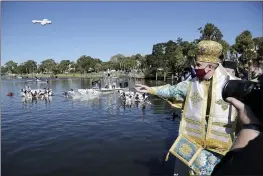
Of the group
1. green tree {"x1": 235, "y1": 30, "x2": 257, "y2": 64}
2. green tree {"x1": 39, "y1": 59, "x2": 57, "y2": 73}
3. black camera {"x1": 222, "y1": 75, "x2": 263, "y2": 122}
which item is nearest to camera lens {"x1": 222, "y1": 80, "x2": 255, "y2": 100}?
black camera {"x1": 222, "y1": 75, "x2": 263, "y2": 122}

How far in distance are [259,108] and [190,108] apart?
2143 mm

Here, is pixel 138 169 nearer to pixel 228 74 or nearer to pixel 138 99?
pixel 228 74

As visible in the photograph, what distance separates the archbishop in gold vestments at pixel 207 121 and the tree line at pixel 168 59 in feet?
1.53

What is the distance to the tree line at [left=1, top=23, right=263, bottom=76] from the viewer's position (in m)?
45.9

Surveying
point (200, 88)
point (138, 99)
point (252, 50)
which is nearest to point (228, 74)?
point (200, 88)

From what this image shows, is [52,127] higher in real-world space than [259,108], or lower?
lower

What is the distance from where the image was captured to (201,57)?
3656mm

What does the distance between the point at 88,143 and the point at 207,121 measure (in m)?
10.4

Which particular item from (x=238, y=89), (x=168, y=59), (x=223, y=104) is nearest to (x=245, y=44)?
(x=168, y=59)

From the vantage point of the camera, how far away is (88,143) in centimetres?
1334

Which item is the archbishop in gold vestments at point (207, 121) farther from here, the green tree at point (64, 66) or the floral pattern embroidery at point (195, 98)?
the green tree at point (64, 66)

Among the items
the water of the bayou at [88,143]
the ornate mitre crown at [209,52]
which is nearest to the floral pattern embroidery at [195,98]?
the ornate mitre crown at [209,52]

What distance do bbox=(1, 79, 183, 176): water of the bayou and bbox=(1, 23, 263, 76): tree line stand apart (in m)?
4.45

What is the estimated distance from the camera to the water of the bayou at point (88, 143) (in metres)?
9.98
